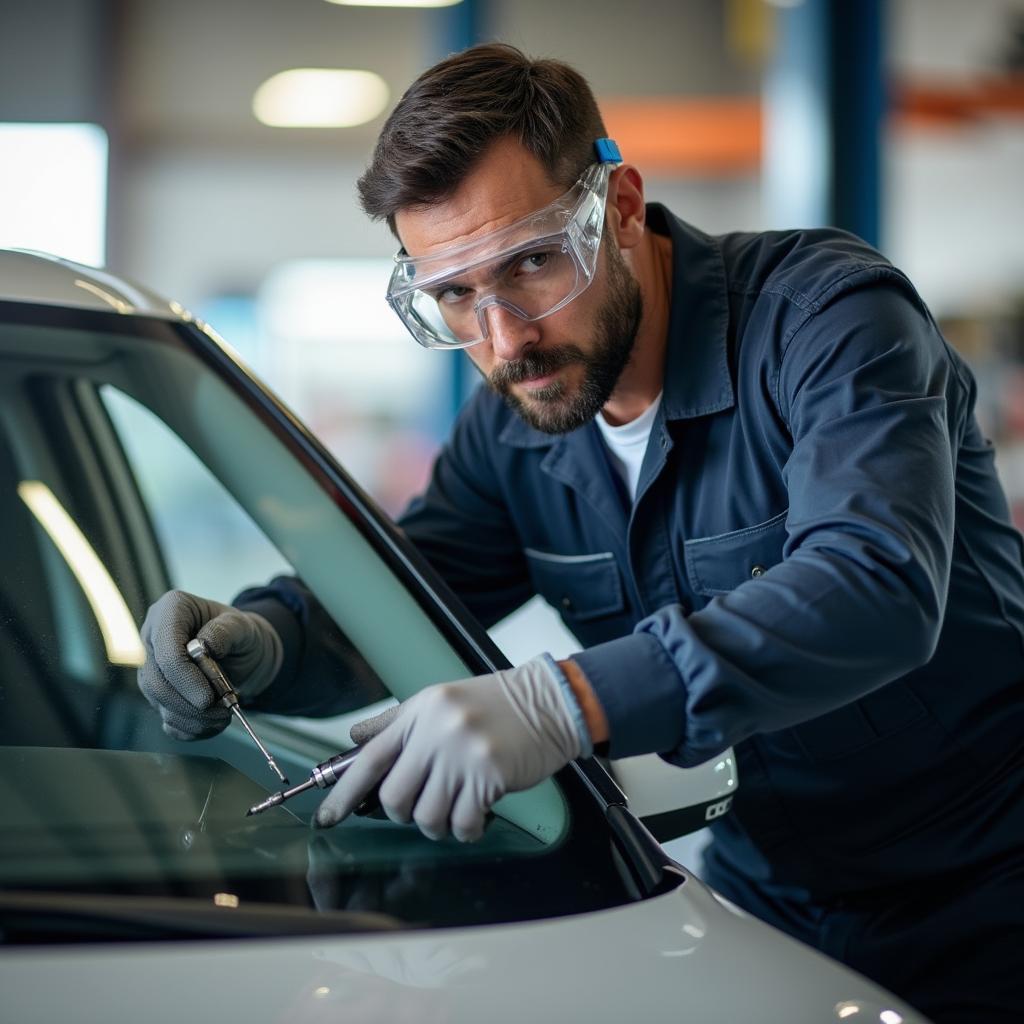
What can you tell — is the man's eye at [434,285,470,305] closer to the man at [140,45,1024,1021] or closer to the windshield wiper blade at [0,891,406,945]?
the man at [140,45,1024,1021]

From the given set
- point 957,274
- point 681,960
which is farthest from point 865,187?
point 681,960

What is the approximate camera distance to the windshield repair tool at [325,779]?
1024mm

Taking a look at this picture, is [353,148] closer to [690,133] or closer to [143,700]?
[690,133]

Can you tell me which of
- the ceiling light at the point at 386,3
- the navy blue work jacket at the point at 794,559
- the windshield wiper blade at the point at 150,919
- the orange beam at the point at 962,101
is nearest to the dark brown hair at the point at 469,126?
the navy blue work jacket at the point at 794,559

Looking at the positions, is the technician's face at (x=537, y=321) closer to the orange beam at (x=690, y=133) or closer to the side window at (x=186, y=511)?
the side window at (x=186, y=511)

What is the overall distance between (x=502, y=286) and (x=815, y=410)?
0.39 metres

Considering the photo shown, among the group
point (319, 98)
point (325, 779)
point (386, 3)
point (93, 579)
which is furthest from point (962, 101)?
point (325, 779)

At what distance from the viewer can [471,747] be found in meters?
0.94

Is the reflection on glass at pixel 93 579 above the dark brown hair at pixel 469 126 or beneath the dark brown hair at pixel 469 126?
beneath

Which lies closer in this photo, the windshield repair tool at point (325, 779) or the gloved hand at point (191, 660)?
the windshield repair tool at point (325, 779)

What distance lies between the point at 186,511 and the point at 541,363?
878 millimetres

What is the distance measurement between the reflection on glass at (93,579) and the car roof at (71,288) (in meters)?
0.21

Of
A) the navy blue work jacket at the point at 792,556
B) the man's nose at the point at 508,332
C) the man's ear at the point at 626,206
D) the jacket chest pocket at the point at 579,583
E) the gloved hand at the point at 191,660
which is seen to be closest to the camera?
the navy blue work jacket at the point at 792,556

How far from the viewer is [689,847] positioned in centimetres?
221
